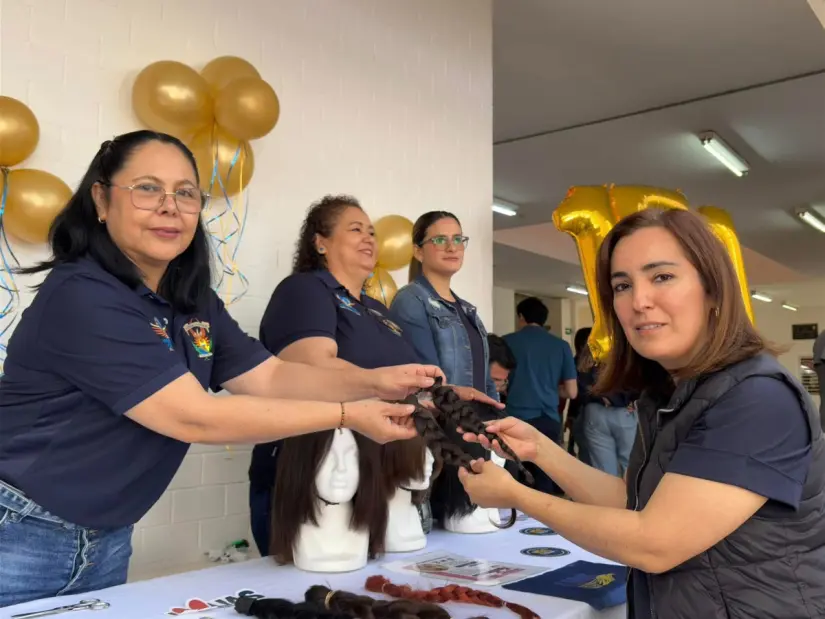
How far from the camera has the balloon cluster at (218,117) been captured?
2467 millimetres

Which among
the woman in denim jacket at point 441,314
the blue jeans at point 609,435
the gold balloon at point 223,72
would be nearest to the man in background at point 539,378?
the blue jeans at point 609,435

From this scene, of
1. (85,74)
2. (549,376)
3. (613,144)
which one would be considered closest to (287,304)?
(85,74)

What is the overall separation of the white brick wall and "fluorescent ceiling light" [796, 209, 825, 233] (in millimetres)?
5868

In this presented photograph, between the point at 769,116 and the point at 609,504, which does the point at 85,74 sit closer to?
the point at 609,504

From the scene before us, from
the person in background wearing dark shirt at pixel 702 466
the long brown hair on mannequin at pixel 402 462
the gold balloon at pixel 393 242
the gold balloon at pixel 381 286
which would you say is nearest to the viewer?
the person in background wearing dark shirt at pixel 702 466

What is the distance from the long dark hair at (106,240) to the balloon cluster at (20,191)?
66cm

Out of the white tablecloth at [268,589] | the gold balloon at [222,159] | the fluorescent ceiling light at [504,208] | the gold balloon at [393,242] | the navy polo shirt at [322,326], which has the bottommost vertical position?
the white tablecloth at [268,589]

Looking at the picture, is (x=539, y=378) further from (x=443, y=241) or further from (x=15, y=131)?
(x=15, y=131)

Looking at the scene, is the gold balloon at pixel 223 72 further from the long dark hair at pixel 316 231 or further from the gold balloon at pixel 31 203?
the gold balloon at pixel 31 203

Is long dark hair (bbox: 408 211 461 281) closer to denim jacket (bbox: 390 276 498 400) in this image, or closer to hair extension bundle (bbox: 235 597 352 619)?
denim jacket (bbox: 390 276 498 400)

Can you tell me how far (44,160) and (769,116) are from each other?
536 cm

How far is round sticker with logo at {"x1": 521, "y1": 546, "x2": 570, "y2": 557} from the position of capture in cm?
189

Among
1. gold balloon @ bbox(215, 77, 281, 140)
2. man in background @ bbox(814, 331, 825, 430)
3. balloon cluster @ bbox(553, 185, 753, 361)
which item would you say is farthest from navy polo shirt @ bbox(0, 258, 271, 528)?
balloon cluster @ bbox(553, 185, 753, 361)

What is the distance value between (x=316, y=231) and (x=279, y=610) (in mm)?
1386
